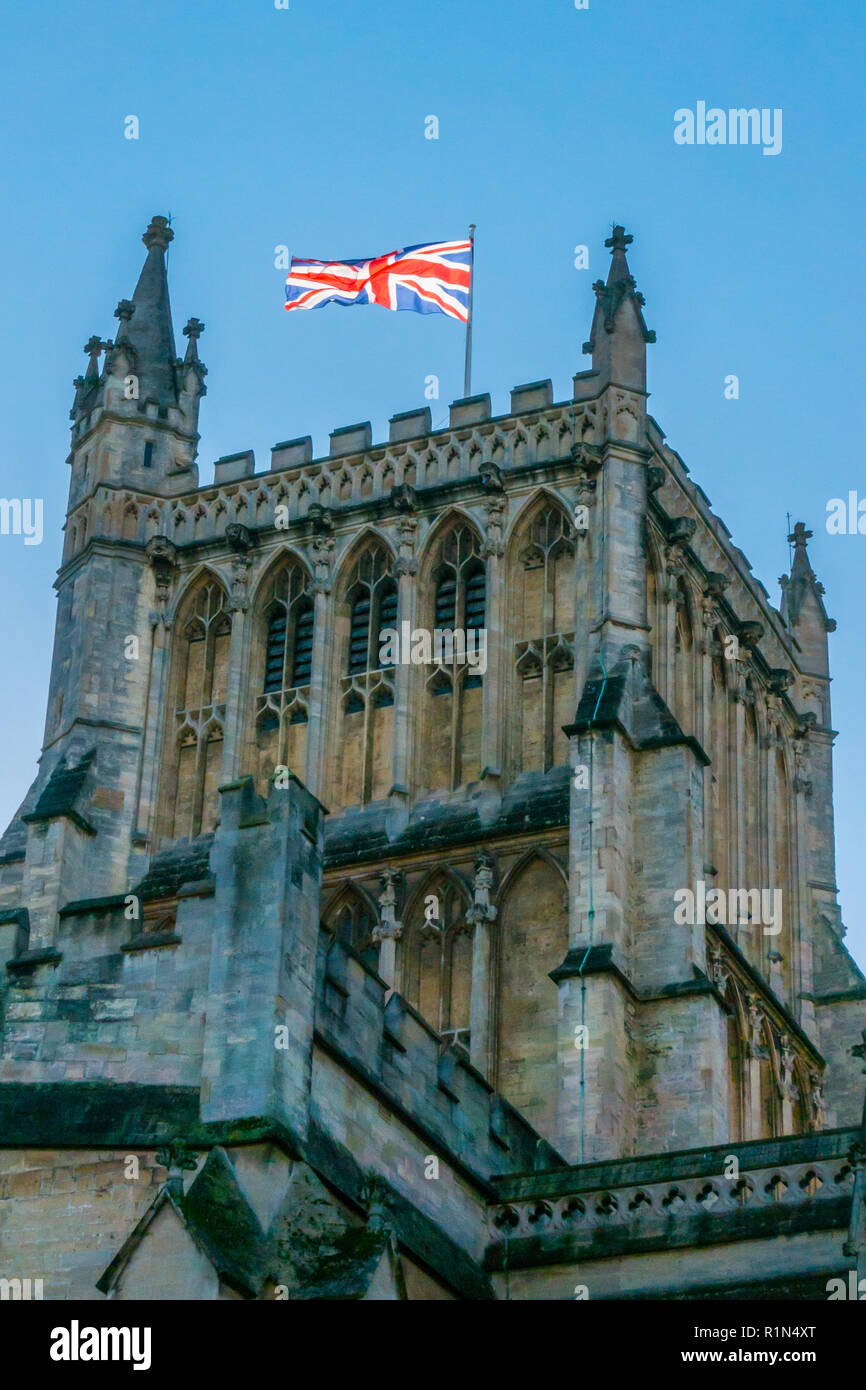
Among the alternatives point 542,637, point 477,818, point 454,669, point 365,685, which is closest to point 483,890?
point 477,818

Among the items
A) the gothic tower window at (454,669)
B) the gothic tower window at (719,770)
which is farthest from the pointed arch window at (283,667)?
the gothic tower window at (719,770)

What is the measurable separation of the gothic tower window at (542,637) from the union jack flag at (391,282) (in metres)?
4.95

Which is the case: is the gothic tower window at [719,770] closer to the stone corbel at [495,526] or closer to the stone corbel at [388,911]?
the stone corbel at [495,526]

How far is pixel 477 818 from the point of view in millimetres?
38250

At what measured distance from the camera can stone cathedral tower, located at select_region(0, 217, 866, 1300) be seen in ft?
79.9

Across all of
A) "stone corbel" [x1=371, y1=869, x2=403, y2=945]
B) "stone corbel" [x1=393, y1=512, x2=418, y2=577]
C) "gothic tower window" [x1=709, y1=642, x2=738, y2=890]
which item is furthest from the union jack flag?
"stone corbel" [x1=371, y1=869, x2=403, y2=945]

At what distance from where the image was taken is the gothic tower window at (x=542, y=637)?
38.8 metres

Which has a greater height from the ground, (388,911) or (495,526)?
(495,526)

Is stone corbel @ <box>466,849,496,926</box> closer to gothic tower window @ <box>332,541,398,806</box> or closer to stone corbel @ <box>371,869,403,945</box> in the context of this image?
stone corbel @ <box>371,869,403,945</box>

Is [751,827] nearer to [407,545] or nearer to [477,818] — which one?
[477,818]

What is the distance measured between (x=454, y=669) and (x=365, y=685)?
1.30m

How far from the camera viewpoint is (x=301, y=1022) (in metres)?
23.5
